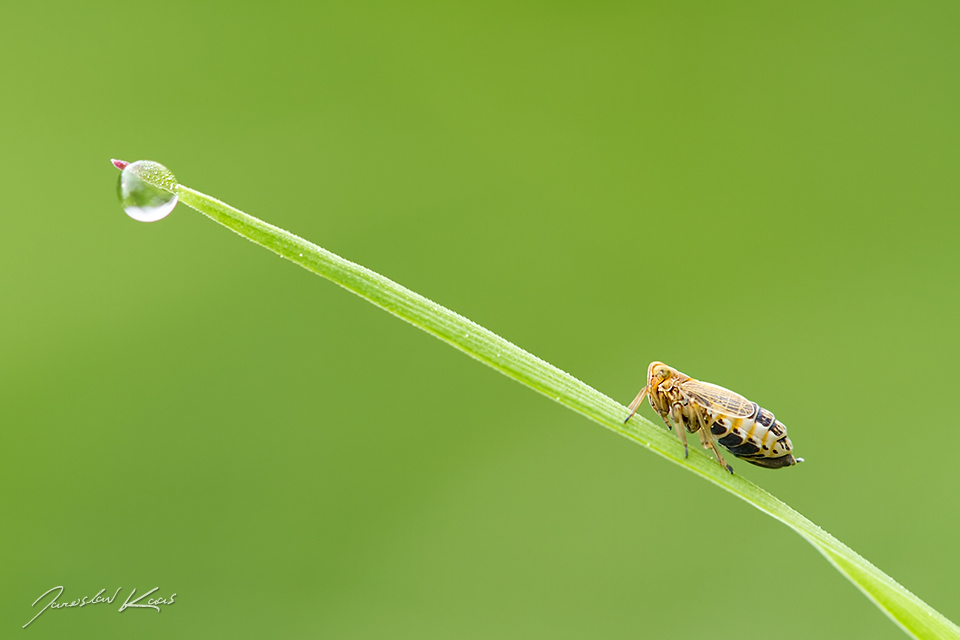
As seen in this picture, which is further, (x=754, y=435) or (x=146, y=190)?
(x=754, y=435)

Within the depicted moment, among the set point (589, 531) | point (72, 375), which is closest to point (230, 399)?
point (72, 375)

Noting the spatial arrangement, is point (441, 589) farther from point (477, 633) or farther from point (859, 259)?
point (859, 259)
